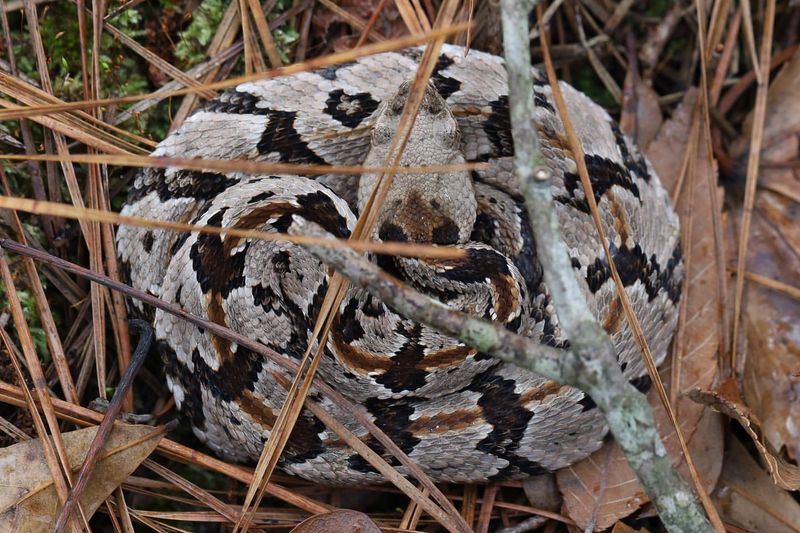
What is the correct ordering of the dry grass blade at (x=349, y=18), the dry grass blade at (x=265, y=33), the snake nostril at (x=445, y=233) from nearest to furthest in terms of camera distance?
the snake nostril at (x=445, y=233) < the dry grass blade at (x=265, y=33) < the dry grass blade at (x=349, y=18)

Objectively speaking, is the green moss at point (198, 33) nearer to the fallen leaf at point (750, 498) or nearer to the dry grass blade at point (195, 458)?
the dry grass blade at point (195, 458)

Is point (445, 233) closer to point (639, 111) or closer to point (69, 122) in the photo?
point (639, 111)

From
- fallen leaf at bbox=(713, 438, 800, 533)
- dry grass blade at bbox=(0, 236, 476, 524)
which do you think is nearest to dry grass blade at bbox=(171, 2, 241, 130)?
dry grass blade at bbox=(0, 236, 476, 524)

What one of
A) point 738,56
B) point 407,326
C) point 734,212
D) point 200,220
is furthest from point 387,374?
point 738,56

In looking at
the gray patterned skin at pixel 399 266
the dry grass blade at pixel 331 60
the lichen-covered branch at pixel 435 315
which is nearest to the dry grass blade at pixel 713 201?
the gray patterned skin at pixel 399 266

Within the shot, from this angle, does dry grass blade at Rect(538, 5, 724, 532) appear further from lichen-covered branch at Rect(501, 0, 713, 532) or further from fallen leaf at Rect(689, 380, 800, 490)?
lichen-covered branch at Rect(501, 0, 713, 532)
